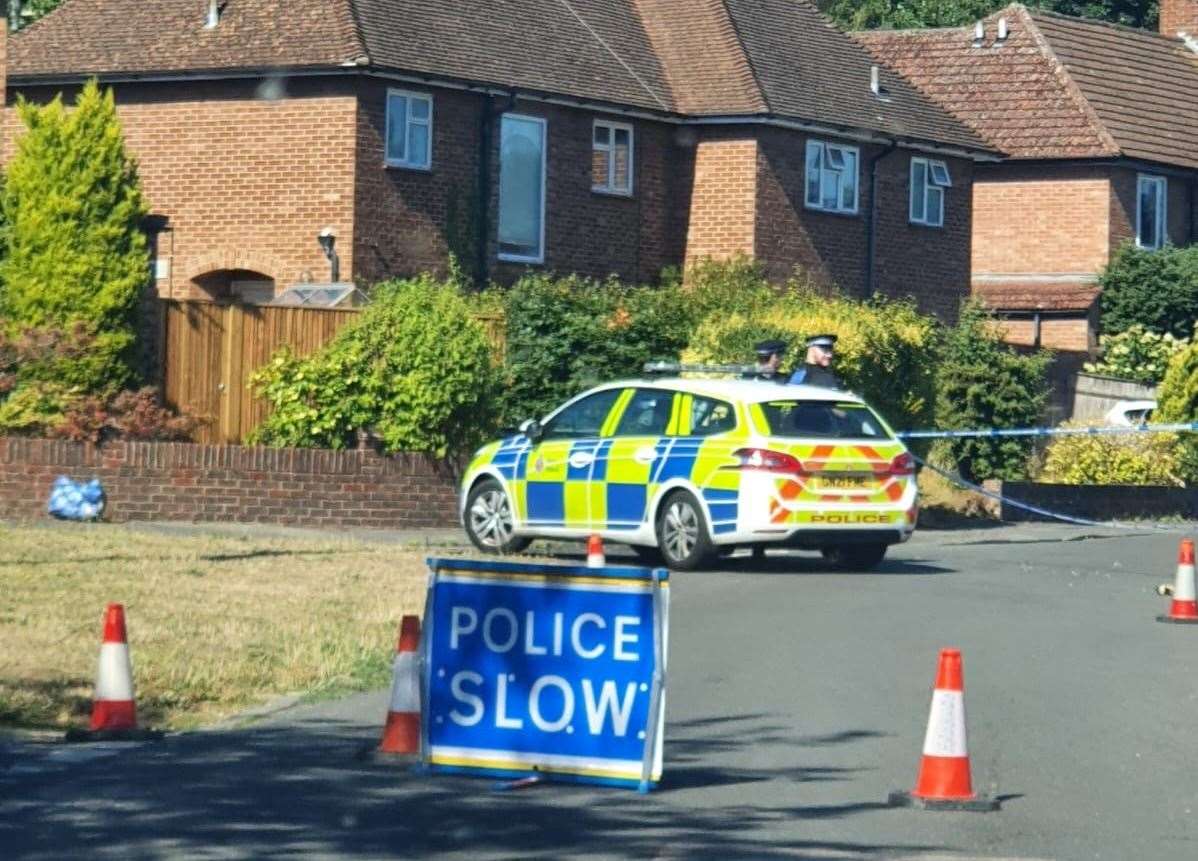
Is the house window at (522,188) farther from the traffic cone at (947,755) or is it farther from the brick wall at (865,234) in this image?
the traffic cone at (947,755)

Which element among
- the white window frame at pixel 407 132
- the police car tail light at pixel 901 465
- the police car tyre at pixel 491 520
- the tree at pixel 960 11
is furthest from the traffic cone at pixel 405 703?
the tree at pixel 960 11

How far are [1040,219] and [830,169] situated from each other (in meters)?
10.6

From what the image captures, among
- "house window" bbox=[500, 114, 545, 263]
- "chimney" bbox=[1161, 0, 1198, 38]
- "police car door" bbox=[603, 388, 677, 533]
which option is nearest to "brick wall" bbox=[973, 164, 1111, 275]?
"chimney" bbox=[1161, 0, 1198, 38]

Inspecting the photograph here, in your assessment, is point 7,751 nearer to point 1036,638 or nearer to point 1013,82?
point 1036,638

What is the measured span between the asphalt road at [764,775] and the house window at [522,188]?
1929 cm

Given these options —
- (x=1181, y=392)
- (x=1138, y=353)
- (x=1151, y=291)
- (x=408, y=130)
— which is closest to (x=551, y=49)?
(x=408, y=130)

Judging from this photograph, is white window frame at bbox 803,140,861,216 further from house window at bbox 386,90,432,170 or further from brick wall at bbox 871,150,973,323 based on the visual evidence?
house window at bbox 386,90,432,170

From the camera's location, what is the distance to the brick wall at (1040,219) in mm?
48656

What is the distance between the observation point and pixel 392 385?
2583 centimetres

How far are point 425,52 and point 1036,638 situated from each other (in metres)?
20.0

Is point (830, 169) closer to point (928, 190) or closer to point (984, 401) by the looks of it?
point (928, 190)

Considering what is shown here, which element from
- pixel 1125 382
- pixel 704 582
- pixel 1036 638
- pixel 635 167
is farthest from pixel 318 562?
pixel 1125 382

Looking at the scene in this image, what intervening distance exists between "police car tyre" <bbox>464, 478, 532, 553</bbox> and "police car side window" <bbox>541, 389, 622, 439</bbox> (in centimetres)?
71

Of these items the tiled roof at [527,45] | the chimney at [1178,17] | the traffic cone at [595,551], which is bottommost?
the traffic cone at [595,551]
